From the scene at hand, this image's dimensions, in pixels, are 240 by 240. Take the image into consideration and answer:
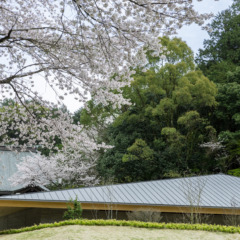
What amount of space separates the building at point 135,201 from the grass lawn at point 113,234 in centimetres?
138

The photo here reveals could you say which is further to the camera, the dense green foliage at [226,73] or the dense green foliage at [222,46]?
the dense green foliage at [222,46]

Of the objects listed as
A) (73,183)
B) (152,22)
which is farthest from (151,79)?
(152,22)

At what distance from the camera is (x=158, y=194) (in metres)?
9.34

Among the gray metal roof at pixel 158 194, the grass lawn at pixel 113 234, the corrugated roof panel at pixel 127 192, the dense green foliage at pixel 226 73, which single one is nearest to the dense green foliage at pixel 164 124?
the dense green foliage at pixel 226 73

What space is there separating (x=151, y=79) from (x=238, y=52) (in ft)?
25.9

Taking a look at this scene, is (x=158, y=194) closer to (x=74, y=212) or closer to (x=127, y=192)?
(x=127, y=192)

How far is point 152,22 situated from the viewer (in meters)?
3.92

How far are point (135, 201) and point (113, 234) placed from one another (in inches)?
88.6

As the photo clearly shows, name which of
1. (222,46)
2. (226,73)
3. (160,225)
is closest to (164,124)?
(226,73)

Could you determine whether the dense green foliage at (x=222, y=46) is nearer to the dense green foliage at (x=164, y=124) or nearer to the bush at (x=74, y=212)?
the dense green foliage at (x=164, y=124)

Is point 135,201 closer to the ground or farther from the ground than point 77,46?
closer to the ground

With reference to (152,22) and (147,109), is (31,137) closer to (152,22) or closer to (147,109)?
(152,22)

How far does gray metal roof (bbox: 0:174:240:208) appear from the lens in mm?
Answer: 8664

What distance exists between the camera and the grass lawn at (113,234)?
6.38m
